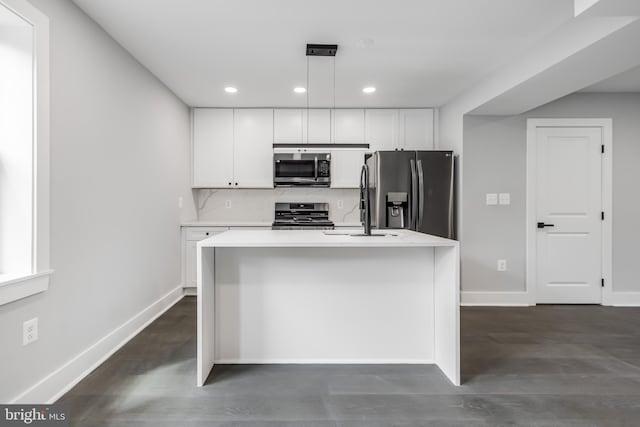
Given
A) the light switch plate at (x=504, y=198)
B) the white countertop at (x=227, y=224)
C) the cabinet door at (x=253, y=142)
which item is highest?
the cabinet door at (x=253, y=142)

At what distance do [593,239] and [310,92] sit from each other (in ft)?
11.3

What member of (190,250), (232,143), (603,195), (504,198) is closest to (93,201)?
(190,250)

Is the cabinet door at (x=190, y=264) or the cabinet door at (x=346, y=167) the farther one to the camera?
the cabinet door at (x=346, y=167)

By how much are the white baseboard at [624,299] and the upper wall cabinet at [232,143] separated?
13.6 feet

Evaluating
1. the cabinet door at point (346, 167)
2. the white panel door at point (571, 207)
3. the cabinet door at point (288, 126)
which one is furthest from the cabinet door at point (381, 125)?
the white panel door at point (571, 207)

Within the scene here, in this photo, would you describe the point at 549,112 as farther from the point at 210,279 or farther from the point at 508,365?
the point at 210,279

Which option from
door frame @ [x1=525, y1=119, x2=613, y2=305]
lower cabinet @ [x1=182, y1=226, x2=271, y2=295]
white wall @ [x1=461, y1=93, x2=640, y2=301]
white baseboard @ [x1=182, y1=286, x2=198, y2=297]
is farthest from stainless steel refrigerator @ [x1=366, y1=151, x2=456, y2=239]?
white baseboard @ [x1=182, y1=286, x2=198, y2=297]

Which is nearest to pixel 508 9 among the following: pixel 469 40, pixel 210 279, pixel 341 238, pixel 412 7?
pixel 469 40

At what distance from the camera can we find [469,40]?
2.58 meters

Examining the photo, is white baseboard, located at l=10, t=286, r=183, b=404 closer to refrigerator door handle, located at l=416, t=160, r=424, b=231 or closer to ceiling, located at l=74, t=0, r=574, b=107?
ceiling, located at l=74, t=0, r=574, b=107

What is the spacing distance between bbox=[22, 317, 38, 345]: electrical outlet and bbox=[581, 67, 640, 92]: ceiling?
4.80 meters

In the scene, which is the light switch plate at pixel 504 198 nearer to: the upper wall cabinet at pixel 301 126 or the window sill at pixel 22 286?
the upper wall cabinet at pixel 301 126

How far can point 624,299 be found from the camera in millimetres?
3840

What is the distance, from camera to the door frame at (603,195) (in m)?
3.85
